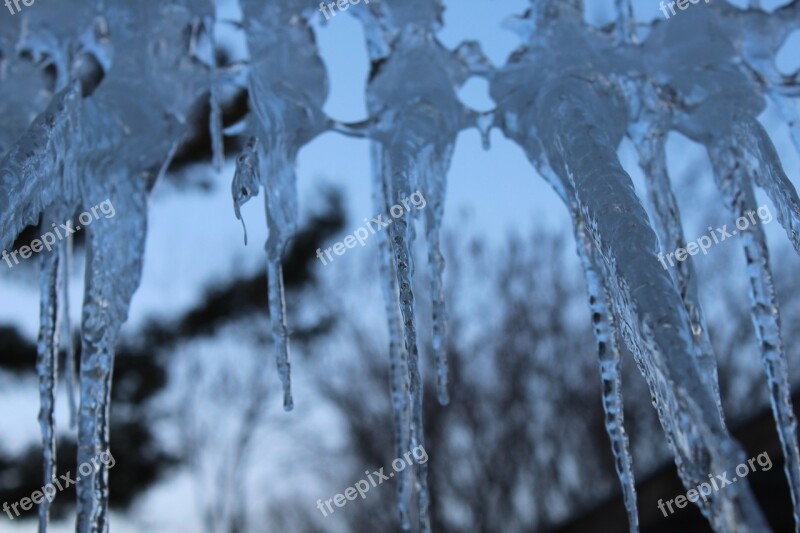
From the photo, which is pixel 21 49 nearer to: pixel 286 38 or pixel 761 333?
pixel 286 38

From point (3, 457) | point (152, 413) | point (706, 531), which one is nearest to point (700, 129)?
point (706, 531)

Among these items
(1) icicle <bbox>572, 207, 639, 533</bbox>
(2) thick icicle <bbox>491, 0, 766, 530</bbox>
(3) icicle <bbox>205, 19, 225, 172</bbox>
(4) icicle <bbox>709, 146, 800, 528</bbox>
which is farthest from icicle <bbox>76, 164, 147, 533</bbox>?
(4) icicle <bbox>709, 146, 800, 528</bbox>

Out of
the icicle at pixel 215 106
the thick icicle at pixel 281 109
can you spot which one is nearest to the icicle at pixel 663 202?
the thick icicle at pixel 281 109

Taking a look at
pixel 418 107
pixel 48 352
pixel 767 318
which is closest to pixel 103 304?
pixel 48 352

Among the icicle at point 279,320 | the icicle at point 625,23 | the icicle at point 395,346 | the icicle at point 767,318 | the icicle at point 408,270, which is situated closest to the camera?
the icicle at point 408,270

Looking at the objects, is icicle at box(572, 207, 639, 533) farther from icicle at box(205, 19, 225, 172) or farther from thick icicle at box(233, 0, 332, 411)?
icicle at box(205, 19, 225, 172)

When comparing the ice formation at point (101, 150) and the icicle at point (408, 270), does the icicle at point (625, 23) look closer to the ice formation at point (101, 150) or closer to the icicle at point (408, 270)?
the icicle at point (408, 270)

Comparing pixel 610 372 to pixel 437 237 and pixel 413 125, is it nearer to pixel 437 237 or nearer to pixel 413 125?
pixel 437 237
